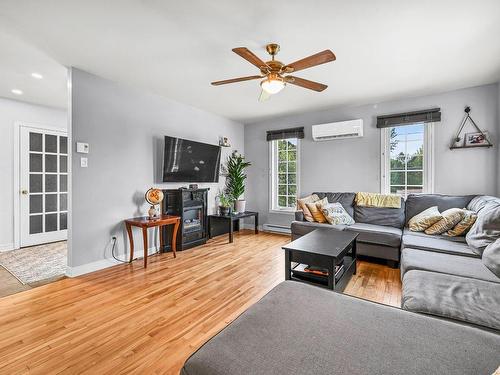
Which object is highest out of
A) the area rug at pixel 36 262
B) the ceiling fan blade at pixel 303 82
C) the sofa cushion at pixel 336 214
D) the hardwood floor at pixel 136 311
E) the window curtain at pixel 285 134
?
the window curtain at pixel 285 134

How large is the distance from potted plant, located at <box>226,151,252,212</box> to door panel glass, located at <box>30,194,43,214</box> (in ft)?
10.7

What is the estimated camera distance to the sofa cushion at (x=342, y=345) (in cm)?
82

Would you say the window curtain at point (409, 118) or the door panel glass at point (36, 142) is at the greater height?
the window curtain at point (409, 118)

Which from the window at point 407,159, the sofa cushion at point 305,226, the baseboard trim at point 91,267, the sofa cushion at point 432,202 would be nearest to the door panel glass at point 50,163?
the baseboard trim at point 91,267

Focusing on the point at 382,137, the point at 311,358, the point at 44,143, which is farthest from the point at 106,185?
the point at 382,137

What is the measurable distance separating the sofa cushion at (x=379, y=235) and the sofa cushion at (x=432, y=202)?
0.44 m

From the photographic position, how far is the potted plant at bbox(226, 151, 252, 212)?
198 inches

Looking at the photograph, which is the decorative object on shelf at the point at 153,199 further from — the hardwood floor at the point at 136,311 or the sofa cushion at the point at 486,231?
the sofa cushion at the point at 486,231

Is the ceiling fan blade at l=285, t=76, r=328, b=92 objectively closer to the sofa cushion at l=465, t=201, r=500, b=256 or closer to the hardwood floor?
the sofa cushion at l=465, t=201, r=500, b=256

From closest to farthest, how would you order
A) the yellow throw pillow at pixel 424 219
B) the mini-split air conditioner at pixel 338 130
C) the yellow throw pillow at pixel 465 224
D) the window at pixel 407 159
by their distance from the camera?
the yellow throw pillow at pixel 465 224 < the yellow throw pillow at pixel 424 219 < the window at pixel 407 159 < the mini-split air conditioner at pixel 338 130

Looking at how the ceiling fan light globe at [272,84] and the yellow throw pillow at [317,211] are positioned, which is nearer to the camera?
the ceiling fan light globe at [272,84]

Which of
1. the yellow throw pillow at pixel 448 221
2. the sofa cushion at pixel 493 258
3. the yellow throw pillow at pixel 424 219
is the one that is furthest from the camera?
the yellow throw pillow at pixel 424 219

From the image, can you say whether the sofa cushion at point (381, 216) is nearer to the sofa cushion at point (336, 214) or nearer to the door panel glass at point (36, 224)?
the sofa cushion at point (336, 214)

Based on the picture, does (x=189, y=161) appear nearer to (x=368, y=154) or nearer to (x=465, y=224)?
(x=368, y=154)
